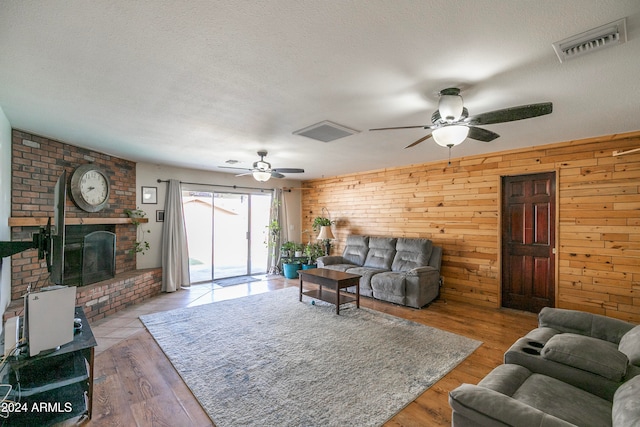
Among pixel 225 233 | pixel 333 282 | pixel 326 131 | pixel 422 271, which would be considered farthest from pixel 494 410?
pixel 225 233

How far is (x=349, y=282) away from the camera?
4.36m

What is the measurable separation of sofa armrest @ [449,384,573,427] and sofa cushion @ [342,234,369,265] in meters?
4.54

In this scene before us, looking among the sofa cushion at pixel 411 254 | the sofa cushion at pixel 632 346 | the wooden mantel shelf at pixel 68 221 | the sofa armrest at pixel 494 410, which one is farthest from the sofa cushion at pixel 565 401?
the wooden mantel shelf at pixel 68 221

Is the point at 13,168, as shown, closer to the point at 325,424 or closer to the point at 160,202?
the point at 160,202

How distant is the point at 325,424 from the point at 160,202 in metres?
5.29

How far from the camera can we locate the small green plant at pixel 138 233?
5.20 m

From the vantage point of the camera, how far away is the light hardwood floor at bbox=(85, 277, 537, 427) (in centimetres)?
209

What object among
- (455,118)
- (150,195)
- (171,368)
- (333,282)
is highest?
(455,118)

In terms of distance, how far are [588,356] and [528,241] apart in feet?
9.92

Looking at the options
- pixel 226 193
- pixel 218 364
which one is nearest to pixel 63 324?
pixel 218 364

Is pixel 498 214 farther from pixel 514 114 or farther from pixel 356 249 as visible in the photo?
pixel 514 114

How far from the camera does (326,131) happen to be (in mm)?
3383

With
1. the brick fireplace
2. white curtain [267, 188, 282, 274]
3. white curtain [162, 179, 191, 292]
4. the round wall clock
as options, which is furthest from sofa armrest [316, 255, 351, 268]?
the round wall clock

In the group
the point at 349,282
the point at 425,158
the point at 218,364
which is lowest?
the point at 218,364
